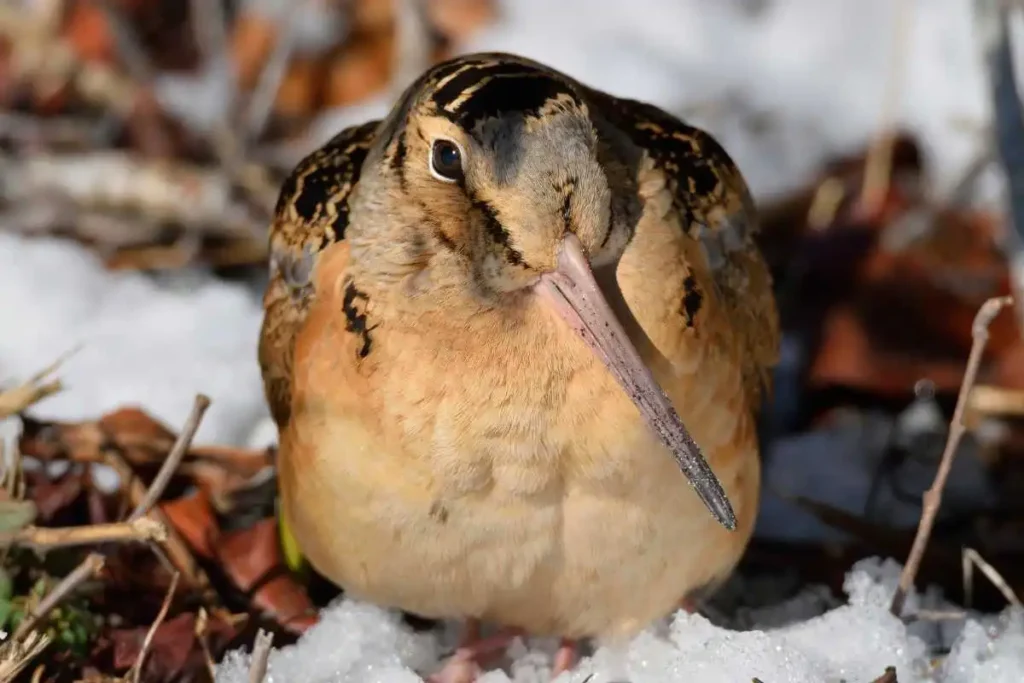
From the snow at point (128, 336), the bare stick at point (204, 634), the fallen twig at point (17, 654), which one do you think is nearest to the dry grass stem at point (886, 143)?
the snow at point (128, 336)

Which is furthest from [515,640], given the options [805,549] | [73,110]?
[73,110]

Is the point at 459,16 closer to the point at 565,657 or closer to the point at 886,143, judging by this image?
the point at 886,143

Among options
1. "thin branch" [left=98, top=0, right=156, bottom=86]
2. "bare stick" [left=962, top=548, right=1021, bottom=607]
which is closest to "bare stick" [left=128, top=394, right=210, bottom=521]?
"bare stick" [left=962, top=548, right=1021, bottom=607]

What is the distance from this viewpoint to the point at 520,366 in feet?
6.63

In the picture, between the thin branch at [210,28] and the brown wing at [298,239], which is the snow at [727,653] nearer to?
the brown wing at [298,239]

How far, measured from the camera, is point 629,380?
1.94 meters

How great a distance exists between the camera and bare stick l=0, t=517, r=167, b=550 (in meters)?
2.13

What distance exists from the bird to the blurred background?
43 cm

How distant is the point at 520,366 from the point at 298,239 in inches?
22.2

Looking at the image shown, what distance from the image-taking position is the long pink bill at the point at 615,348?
1.89 metres

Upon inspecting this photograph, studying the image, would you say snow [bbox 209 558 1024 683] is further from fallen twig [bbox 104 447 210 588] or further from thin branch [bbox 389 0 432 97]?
thin branch [bbox 389 0 432 97]

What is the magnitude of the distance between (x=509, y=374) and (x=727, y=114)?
2153 millimetres

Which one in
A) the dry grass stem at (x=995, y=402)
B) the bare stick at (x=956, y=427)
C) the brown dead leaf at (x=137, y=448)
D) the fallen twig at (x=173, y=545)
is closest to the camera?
the bare stick at (x=956, y=427)

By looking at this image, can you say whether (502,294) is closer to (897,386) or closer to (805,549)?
(805,549)
